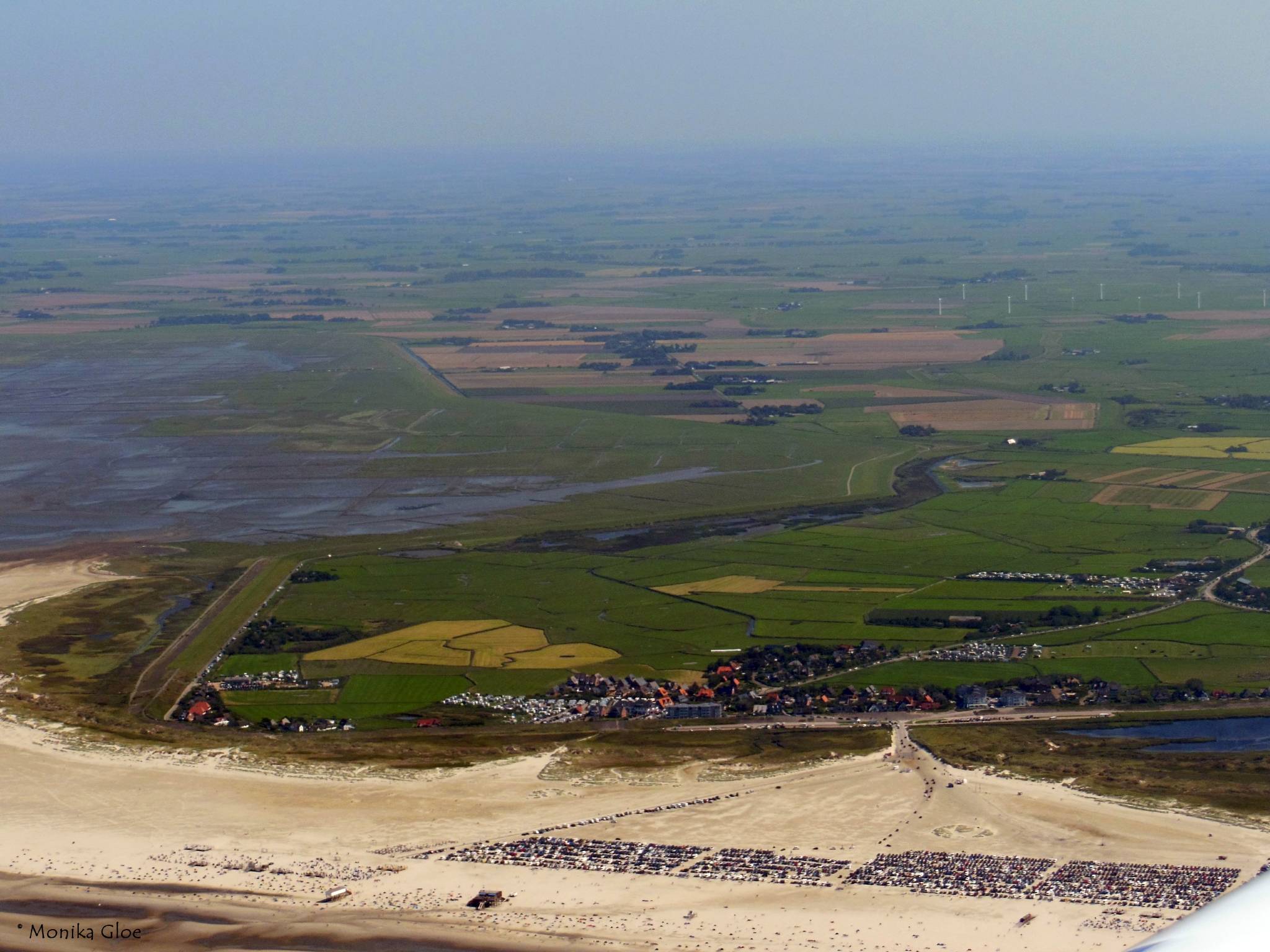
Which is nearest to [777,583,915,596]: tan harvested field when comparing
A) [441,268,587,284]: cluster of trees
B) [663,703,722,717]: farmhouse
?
[663,703,722,717]: farmhouse

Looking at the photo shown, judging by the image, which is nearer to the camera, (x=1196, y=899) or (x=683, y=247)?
(x=1196, y=899)

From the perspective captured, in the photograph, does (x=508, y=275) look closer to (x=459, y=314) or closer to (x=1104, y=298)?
(x=459, y=314)

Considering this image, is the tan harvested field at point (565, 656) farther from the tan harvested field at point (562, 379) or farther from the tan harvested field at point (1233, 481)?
the tan harvested field at point (562, 379)

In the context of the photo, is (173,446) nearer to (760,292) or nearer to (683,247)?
(760,292)

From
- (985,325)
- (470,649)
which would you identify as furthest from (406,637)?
(985,325)

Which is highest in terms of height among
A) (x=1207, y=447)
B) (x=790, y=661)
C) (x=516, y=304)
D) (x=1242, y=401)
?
(x=516, y=304)

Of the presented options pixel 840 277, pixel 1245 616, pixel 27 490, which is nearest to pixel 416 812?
pixel 1245 616
